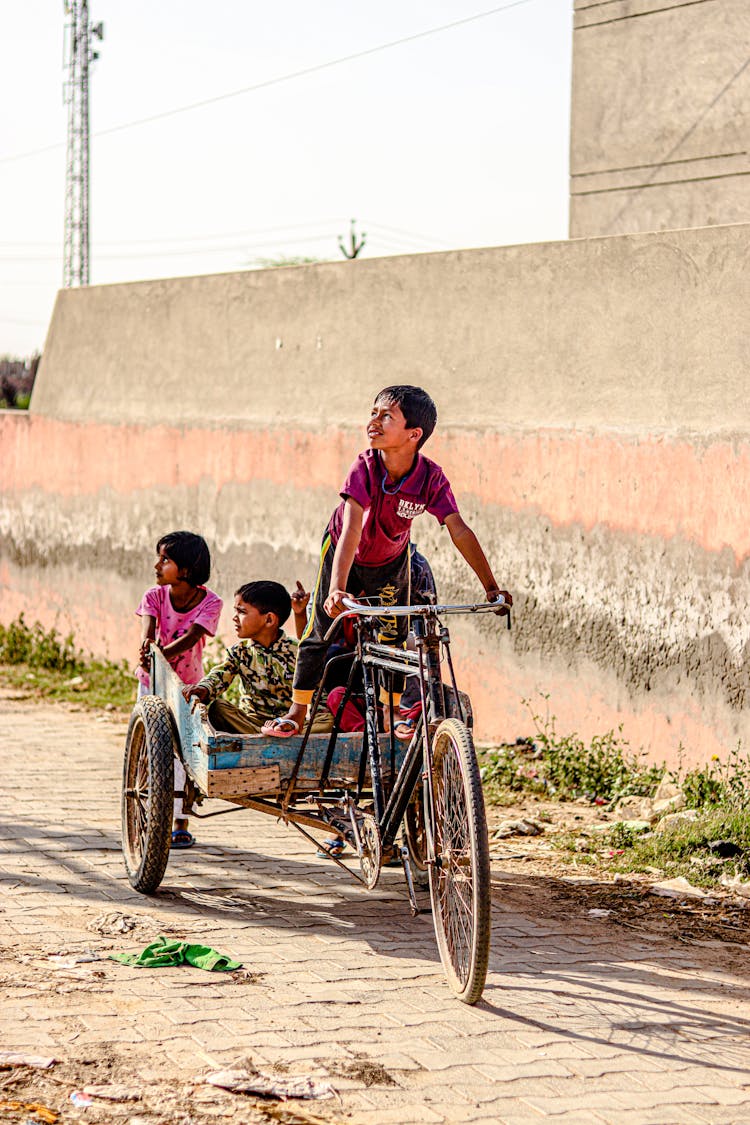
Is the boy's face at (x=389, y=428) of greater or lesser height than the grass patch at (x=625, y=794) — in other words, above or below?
above

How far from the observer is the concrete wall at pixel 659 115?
1205 cm

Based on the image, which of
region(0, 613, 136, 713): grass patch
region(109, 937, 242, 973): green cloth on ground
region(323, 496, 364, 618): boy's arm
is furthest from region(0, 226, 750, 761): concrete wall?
region(109, 937, 242, 973): green cloth on ground

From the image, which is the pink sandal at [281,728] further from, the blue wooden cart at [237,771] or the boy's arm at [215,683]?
the boy's arm at [215,683]

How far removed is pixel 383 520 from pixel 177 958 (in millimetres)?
1856

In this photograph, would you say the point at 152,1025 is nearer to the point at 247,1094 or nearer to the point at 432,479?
the point at 247,1094

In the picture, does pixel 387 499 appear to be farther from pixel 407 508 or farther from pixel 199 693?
pixel 199 693

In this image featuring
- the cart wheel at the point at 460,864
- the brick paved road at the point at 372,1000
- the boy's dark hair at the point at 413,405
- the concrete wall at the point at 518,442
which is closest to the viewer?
the brick paved road at the point at 372,1000

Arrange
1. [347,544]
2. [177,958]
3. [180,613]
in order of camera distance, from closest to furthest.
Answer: [177,958] → [347,544] → [180,613]

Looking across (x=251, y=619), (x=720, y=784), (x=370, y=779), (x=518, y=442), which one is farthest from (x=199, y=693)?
(x=518, y=442)

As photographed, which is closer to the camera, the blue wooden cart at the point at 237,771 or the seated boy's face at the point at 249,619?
the blue wooden cart at the point at 237,771

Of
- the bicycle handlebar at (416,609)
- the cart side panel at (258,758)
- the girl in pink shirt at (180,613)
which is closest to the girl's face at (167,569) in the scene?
the girl in pink shirt at (180,613)

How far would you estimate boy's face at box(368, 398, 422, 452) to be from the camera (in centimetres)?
543

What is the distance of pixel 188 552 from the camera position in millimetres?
6418

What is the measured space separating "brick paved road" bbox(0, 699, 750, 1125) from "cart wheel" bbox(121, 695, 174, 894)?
14 cm
